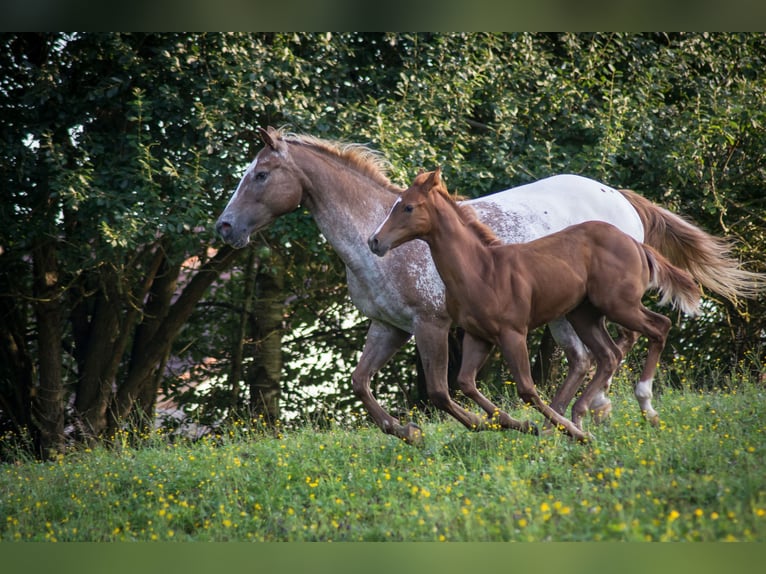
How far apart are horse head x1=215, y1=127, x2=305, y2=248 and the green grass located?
1.92 metres

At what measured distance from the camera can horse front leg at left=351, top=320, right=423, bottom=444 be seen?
699 centimetres

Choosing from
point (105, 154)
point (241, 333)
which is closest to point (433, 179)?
point (105, 154)

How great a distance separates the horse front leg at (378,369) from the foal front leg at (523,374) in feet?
3.89

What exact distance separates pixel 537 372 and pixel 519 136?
4074 mm

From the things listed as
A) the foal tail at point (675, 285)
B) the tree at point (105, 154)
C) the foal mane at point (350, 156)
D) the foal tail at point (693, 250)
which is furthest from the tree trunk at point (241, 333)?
the foal tail at point (675, 285)

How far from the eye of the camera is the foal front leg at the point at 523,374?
6039 millimetres

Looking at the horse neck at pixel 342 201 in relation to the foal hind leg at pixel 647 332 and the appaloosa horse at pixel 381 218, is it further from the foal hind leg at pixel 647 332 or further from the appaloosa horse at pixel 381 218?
the foal hind leg at pixel 647 332

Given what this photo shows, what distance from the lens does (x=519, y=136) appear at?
10812mm

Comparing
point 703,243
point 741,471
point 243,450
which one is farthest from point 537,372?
point 741,471

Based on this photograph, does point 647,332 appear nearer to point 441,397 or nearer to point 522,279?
point 522,279

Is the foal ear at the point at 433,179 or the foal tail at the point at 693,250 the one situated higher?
the foal ear at the point at 433,179

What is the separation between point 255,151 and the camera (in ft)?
33.5

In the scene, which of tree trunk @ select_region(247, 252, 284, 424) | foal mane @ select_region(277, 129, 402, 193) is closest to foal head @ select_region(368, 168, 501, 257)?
foal mane @ select_region(277, 129, 402, 193)

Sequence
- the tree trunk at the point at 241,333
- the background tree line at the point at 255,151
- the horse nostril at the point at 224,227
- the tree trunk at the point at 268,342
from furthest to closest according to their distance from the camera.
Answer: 1. the tree trunk at the point at 241,333
2. the tree trunk at the point at 268,342
3. the background tree line at the point at 255,151
4. the horse nostril at the point at 224,227
